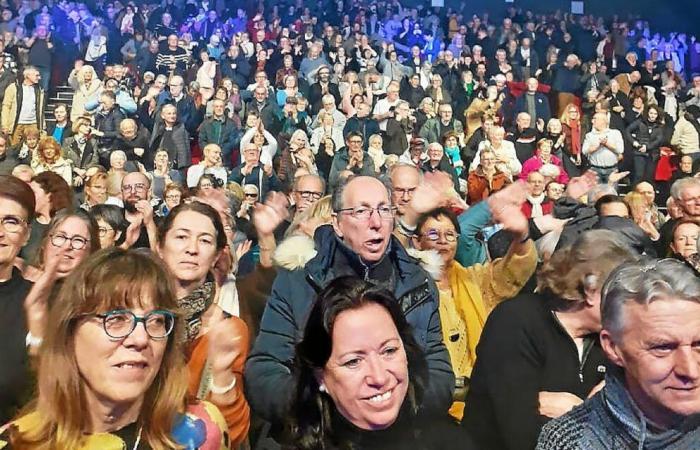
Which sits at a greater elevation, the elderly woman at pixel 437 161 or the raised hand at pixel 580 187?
the elderly woman at pixel 437 161

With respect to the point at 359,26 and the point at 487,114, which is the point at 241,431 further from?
the point at 359,26

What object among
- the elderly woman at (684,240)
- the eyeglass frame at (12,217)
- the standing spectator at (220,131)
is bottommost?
the elderly woman at (684,240)

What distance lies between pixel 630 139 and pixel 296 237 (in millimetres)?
8701

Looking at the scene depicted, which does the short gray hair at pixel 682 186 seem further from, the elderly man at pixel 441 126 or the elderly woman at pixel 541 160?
the elderly man at pixel 441 126

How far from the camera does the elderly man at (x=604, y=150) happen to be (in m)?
10.0

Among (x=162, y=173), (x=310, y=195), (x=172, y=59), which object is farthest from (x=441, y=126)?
(x=310, y=195)

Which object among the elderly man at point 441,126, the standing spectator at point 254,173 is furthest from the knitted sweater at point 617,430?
the elderly man at point 441,126

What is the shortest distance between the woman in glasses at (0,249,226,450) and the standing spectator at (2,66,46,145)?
26.4ft

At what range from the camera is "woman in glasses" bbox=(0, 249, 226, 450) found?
1.65 metres

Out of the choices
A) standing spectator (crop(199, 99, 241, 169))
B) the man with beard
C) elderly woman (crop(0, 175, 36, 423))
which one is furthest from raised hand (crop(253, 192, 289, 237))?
standing spectator (crop(199, 99, 241, 169))

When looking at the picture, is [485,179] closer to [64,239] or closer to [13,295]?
[64,239]

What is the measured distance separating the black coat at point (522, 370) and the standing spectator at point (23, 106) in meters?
8.01

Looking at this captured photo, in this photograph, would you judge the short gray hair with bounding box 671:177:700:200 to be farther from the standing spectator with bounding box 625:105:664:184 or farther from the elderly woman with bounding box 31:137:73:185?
the standing spectator with bounding box 625:105:664:184

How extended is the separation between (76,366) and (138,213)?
8.41ft
